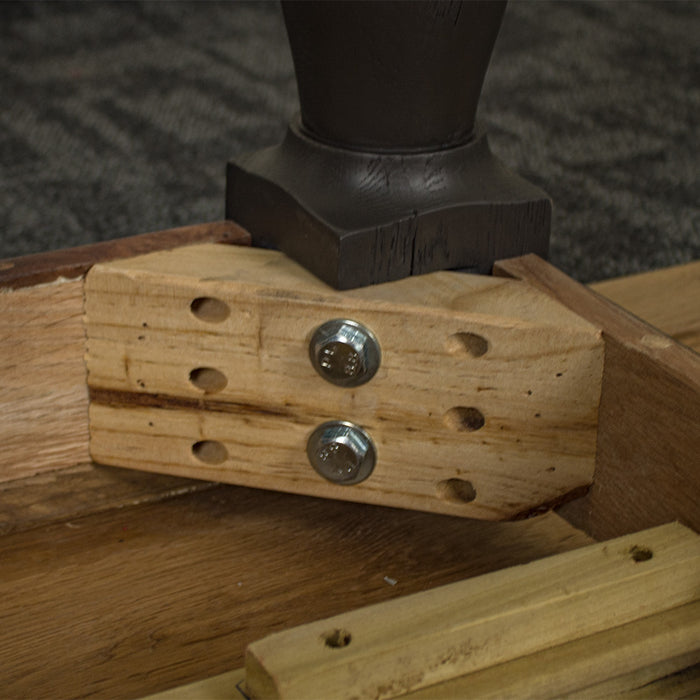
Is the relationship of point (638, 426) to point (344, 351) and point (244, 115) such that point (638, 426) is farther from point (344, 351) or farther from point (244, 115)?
point (244, 115)

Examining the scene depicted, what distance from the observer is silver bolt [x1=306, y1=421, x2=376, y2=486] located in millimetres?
768

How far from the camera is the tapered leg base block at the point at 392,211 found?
0.77 metres

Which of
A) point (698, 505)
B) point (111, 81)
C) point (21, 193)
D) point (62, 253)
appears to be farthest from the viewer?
point (111, 81)

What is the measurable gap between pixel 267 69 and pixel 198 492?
122cm

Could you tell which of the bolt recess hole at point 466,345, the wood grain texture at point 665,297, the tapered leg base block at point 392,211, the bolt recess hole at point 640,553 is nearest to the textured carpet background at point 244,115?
the wood grain texture at point 665,297

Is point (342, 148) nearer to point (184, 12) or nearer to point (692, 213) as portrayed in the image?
point (692, 213)

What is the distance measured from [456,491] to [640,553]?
185 millimetres

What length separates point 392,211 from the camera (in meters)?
0.79

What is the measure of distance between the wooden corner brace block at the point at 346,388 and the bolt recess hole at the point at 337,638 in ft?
0.74

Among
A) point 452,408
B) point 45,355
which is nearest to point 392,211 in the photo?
point 452,408

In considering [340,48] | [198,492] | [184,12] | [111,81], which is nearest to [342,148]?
[340,48]

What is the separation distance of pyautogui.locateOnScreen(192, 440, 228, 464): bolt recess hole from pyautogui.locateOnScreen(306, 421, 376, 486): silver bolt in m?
0.08

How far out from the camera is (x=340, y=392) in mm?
768

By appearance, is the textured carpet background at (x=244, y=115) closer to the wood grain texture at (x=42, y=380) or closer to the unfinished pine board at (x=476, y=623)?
the wood grain texture at (x=42, y=380)
